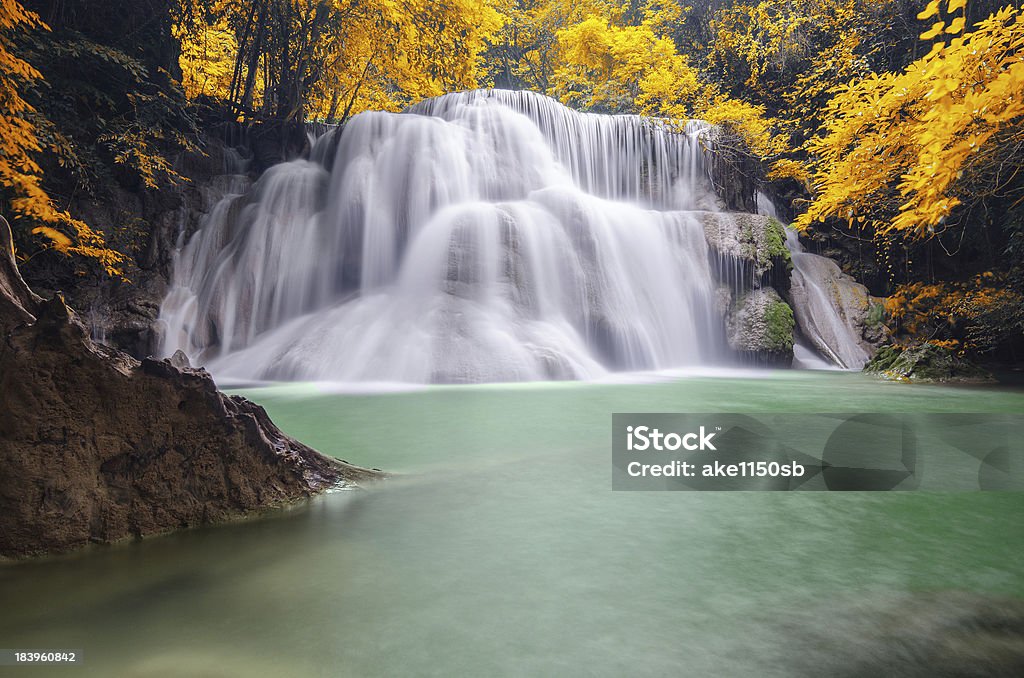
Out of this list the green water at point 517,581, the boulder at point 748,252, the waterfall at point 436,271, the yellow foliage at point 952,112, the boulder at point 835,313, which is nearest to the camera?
the green water at point 517,581

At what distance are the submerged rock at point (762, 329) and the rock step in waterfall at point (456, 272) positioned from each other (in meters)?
0.03

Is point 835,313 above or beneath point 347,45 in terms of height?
beneath

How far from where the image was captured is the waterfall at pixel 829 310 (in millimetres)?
11812

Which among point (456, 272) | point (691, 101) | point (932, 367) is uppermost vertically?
point (691, 101)

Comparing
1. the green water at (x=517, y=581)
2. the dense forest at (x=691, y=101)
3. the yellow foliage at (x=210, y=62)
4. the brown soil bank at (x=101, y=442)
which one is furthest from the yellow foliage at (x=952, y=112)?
the yellow foliage at (x=210, y=62)

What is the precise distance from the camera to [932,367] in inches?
342

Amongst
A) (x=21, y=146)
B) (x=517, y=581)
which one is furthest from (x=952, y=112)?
(x=21, y=146)

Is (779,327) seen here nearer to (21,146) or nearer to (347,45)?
(21,146)

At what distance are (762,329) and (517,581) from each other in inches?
413

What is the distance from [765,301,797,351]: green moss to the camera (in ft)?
36.3

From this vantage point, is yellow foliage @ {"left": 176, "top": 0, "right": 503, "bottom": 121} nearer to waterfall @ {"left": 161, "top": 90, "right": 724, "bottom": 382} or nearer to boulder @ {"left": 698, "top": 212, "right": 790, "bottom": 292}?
waterfall @ {"left": 161, "top": 90, "right": 724, "bottom": 382}

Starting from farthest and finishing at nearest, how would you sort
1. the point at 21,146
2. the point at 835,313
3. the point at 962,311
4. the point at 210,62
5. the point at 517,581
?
1. the point at 210,62
2. the point at 835,313
3. the point at 962,311
4. the point at 21,146
5. the point at 517,581

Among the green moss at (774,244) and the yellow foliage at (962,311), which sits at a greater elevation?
the green moss at (774,244)

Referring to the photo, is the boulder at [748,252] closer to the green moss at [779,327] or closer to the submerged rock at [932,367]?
the green moss at [779,327]
